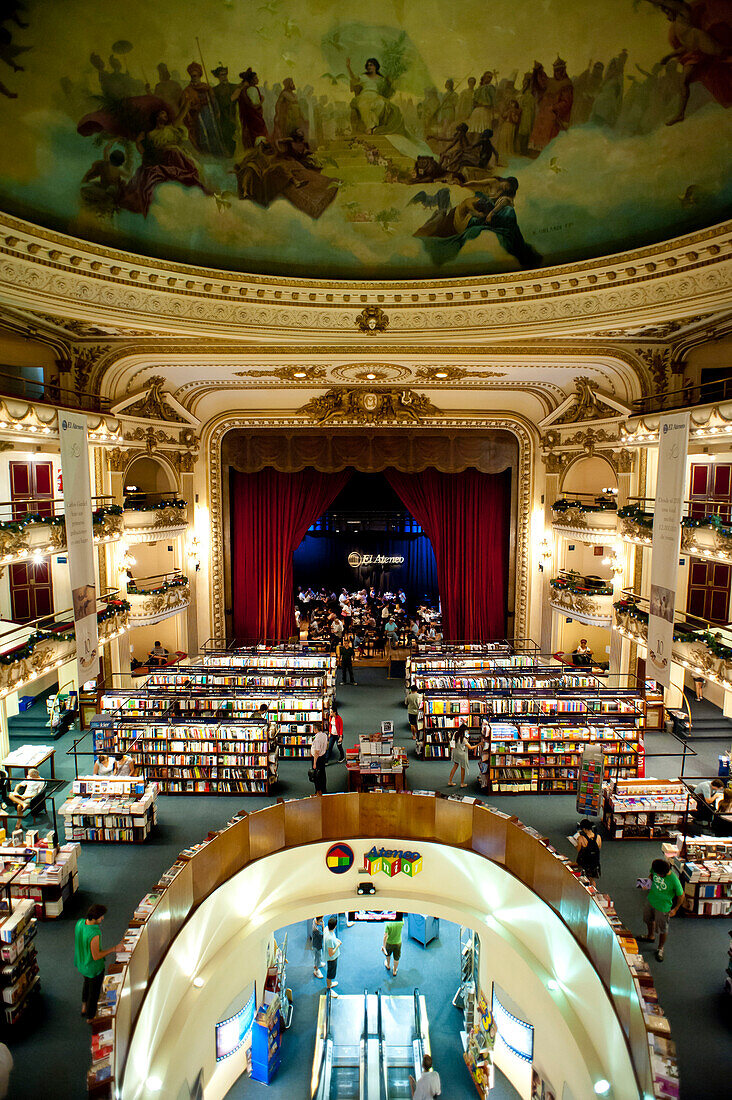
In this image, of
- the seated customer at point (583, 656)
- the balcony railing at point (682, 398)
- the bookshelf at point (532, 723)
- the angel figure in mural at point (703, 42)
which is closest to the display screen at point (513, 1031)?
the bookshelf at point (532, 723)

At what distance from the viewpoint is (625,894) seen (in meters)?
7.21

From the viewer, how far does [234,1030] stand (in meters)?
7.96

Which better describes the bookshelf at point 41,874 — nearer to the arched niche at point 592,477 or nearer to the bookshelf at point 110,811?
the bookshelf at point 110,811

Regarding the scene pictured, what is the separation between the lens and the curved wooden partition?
5.20 m

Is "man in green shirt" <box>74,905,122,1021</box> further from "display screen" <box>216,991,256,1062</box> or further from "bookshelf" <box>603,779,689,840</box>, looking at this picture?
"bookshelf" <box>603,779,689,840</box>

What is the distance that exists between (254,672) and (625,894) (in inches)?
291

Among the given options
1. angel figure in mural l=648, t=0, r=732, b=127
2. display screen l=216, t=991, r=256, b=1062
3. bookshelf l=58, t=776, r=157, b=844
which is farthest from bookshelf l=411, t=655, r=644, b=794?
angel figure in mural l=648, t=0, r=732, b=127

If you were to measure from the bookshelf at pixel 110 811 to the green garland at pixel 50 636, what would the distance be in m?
2.00

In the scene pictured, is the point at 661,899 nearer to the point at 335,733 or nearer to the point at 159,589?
the point at 335,733

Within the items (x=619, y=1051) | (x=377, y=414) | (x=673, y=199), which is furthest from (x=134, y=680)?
(x=673, y=199)

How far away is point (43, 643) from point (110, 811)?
9.16ft

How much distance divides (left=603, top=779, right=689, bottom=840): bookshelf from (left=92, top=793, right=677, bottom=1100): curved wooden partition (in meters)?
1.39

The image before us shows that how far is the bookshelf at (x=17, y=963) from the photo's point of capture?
5.34 m

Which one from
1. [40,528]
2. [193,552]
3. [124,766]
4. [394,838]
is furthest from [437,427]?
[124,766]
